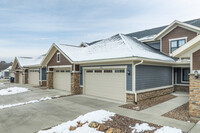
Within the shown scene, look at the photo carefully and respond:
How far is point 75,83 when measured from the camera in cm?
1198

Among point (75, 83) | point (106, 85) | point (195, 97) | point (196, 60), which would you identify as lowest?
point (75, 83)

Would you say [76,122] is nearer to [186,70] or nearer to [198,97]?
[198,97]

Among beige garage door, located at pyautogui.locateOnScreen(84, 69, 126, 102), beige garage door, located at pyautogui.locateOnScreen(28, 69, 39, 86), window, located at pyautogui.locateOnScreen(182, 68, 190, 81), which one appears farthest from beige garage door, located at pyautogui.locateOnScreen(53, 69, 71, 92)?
window, located at pyautogui.locateOnScreen(182, 68, 190, 81)

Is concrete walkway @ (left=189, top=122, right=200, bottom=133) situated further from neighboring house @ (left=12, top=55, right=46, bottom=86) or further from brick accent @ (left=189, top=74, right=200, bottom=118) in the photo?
neighboring house @ (left=12, top=55, right=46, bottom=86)

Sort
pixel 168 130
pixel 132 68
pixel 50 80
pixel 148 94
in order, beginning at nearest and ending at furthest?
pixel 168 130 < pixel 132 68 < pixel 148 94 < pixel 50 80

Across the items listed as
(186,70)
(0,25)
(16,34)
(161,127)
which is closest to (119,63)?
(161,127)

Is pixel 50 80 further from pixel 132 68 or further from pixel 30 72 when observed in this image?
pixel 132 68

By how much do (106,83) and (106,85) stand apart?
148mm

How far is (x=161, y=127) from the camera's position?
488 cm

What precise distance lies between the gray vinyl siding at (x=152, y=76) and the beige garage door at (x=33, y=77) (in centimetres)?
1663

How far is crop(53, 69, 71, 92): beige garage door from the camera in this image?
44.8 feet

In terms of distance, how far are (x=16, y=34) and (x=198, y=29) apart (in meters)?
27.2

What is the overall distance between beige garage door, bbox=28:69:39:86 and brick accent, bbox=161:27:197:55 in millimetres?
17489

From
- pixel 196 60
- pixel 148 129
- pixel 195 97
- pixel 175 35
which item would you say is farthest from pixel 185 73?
pixel 148 129
